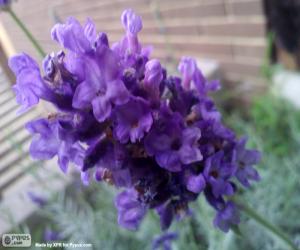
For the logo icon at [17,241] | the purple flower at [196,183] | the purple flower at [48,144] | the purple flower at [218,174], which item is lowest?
the logo icon at [17,241]

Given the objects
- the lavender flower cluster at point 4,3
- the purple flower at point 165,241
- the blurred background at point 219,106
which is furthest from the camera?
the blurred background at point 219,106

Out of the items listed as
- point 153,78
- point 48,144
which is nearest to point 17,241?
point 48,144

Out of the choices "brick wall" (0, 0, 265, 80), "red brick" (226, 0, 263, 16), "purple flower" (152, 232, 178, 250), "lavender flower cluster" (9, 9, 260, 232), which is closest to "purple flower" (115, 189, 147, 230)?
"lavender flower cluster" (9, 9, 260, 232)

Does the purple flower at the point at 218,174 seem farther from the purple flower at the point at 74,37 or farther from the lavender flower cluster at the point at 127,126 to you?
the purple flower at the point at 74,37

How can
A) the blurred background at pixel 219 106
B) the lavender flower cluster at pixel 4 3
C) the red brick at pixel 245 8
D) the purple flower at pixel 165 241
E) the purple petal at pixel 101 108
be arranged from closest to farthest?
the purple petal at pixel 101 108 < the lavender flower cluster at pixel 4 3 < the purple flower at pixel 165 241 < the blurred background at pixel 219 106 < the red brick at pixel 245 8

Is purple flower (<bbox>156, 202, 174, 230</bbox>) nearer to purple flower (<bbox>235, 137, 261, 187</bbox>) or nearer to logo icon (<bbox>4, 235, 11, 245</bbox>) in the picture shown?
purple flower (<bbox>235, 137, 261, 187</bbox>)

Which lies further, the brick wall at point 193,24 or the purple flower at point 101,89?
the brick wall at point 193,24

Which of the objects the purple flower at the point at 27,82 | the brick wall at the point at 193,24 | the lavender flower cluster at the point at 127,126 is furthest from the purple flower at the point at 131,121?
the brick wall at the point at 193,24
